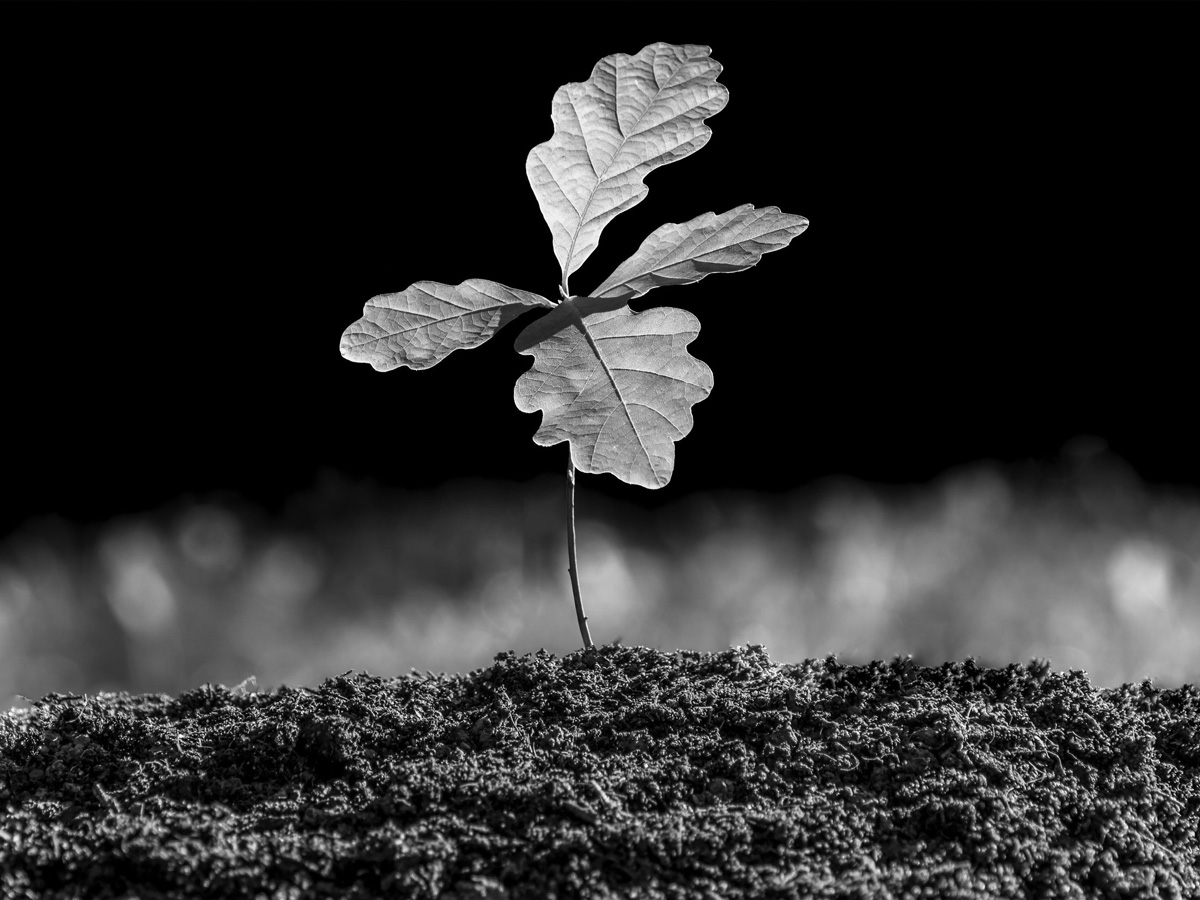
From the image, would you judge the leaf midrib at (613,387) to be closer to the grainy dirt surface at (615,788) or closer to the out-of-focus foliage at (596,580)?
the grainy dirt surface at (615,788)

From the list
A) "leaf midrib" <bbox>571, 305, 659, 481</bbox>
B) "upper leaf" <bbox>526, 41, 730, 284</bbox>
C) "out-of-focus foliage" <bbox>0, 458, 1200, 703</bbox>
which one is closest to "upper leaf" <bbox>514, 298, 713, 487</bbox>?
"leaf midrib" <bbox>571, 305, 659, 481</bbox>

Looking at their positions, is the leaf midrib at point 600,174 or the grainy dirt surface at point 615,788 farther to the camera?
the leaf midrib at point 600,174

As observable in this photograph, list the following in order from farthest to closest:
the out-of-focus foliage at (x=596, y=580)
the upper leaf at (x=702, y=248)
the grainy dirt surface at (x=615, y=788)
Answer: the out-of-focus foliage at (x=596, y=580)
the upper leaf at (x=702, y=248)
the grainy dirt surface at (x=615, y=788)

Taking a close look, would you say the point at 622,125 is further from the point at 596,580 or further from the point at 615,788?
the point at 596,580

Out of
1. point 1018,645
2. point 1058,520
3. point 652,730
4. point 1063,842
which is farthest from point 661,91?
point 1058,520

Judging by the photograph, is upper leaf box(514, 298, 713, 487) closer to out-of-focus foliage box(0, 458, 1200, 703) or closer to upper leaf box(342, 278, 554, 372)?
upper leaf box(342, 278, 554, 372)

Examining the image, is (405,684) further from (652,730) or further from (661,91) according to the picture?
(661,91)

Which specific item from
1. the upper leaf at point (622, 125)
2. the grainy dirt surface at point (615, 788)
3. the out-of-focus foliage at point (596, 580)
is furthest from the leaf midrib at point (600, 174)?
the out-of-focus foliage at point (596, 580)

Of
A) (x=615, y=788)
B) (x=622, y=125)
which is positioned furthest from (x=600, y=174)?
(x=615, y=788)
